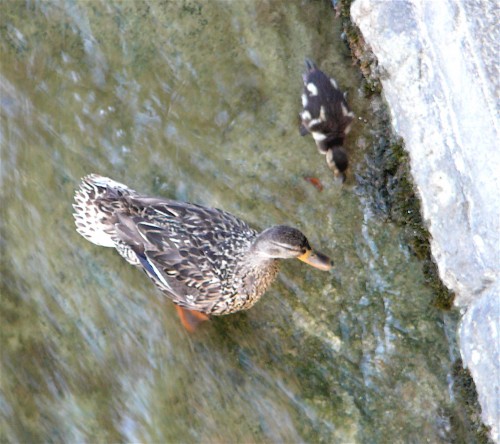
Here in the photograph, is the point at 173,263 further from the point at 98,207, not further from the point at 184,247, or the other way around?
the point at 98,207

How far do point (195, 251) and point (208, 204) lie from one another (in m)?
0.44

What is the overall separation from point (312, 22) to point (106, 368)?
5.99 ft

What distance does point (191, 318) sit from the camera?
322cm

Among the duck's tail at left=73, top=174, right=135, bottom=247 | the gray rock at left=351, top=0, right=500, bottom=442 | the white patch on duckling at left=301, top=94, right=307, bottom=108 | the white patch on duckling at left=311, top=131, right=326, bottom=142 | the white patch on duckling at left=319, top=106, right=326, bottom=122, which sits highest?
the duck's tail at left=73, top=174, right=135, bottom=247

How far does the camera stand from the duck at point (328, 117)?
332cm

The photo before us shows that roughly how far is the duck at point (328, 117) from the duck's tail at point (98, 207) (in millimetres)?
850

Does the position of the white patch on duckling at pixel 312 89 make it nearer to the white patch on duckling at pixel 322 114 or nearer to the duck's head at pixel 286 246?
the white patch on duckling at pixel 322 114

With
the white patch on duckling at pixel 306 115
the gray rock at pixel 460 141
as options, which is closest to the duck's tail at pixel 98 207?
the white patch on duckling at pixel 306 115

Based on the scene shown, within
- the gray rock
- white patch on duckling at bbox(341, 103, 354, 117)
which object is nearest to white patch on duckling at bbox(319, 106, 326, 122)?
white patch on duckling at bbox(341, 103, 354, 117)

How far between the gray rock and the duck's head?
1.64 ft

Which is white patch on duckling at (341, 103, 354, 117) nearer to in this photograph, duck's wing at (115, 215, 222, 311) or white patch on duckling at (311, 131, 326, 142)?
white patch on duckling at (311, 131, 326, 142)

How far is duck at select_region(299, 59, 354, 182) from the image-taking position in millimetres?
3324

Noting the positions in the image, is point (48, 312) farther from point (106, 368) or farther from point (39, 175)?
point (39, 175)

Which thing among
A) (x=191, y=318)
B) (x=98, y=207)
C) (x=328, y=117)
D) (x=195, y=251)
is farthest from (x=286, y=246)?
(x=98, y=207)
